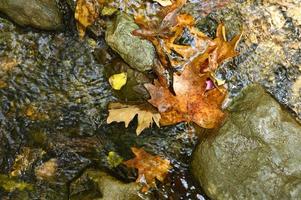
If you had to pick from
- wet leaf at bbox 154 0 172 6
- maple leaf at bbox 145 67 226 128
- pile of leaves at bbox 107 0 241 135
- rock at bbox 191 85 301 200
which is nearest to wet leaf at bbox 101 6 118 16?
pile of leaves at bbox 107 0 241 135

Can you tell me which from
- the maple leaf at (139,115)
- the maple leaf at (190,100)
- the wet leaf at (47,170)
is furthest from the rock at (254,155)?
the wet leaf at (47,170)

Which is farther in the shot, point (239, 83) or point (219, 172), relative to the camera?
point (239, 83)

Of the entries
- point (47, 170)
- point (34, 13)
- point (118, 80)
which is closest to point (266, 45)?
point (118, 80)

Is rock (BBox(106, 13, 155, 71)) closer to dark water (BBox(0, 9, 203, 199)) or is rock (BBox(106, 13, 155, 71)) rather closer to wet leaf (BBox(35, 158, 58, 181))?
dark water (BBox(0, 9, 203, 199))

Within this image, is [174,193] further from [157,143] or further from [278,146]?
[278,146]

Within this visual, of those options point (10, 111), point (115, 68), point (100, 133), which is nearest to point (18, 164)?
point (10, 111)

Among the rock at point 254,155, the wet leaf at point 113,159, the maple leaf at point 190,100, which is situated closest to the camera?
the rock at point 254,155

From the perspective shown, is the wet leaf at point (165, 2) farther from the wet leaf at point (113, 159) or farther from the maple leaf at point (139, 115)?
the wet leaf at point (113, 159)
